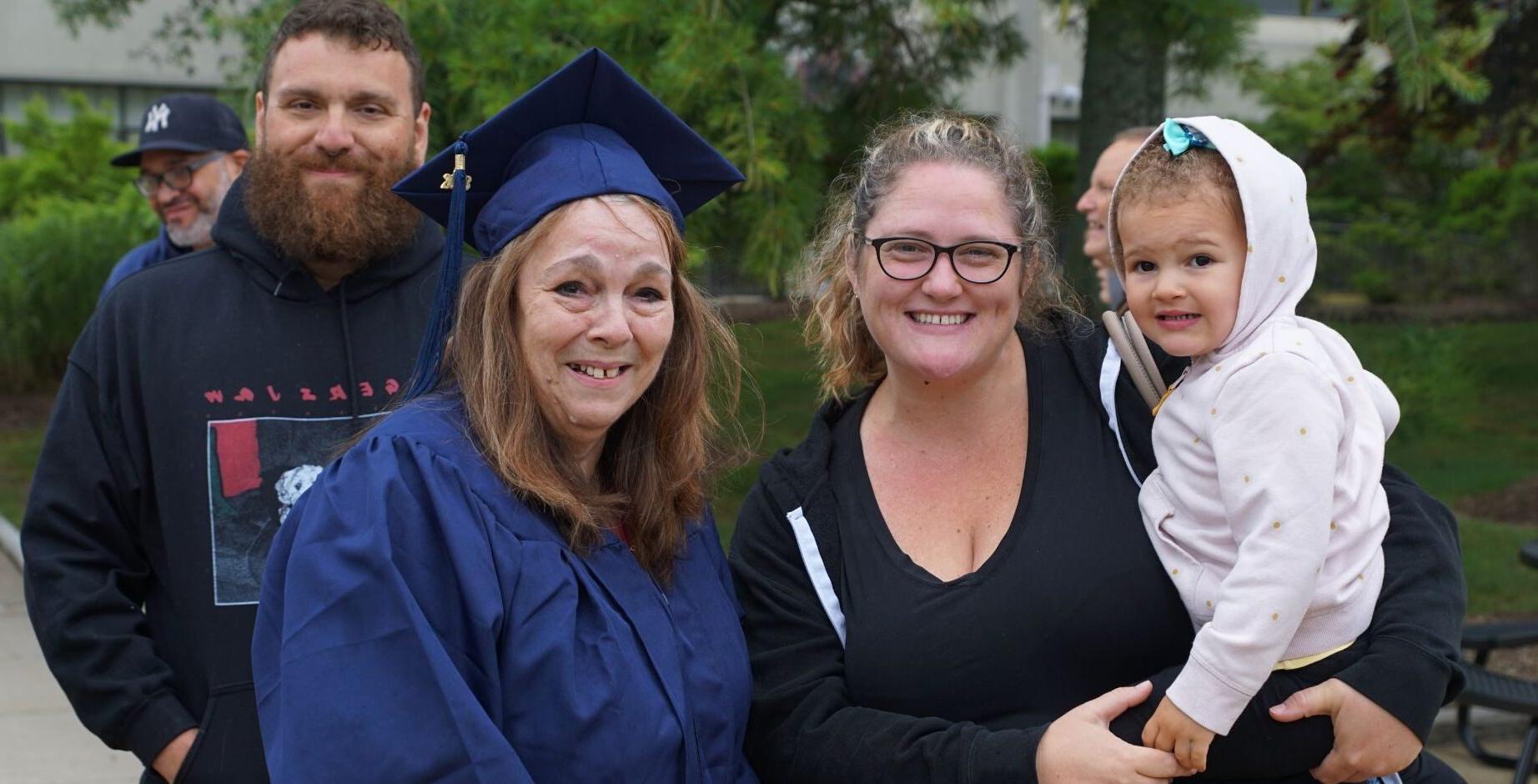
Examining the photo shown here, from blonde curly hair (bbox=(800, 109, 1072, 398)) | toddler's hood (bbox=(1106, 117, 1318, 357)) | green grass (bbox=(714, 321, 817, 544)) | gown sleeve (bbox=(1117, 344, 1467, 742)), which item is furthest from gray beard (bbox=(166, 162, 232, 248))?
toddler's hood (bbox=(1106, 117, 1318, 357))

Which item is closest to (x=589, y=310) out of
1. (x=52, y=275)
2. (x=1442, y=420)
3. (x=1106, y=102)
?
(x=1106, y=102)

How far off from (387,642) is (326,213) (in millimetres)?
1268

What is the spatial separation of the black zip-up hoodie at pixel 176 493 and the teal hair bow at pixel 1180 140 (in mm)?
1551

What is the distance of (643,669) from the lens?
7.25ft

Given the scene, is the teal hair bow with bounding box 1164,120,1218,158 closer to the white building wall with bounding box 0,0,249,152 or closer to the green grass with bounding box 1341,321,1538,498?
the green grass with bounding box 1341,321,1538,498

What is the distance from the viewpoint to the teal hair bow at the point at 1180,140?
8.25 ft

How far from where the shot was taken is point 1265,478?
2326 mm

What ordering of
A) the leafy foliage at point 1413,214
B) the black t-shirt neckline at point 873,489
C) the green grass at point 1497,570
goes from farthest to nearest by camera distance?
the leafy foliage at point 1413,214
the green grass at point 1497,570
the black t-shirt neckline at point 873,489

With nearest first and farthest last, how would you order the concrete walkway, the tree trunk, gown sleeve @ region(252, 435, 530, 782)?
1. gown sleeve @ region(252, 435, 530, 782)
2. the concrete walkway
3. the tree trunk

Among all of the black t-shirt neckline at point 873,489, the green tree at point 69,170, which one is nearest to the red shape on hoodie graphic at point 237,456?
the black t-shirt neckline at point 873,489

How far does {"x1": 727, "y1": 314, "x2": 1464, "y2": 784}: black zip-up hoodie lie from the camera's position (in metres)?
2.44

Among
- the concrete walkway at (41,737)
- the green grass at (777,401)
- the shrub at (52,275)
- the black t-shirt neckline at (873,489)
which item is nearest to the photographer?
the black t-shirt neckline at (873,489)

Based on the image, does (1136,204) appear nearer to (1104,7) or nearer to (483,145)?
(483,145)

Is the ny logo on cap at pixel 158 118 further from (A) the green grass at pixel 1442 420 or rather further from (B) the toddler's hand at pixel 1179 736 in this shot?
(B) the toddler's hand at pixel 1179 736
